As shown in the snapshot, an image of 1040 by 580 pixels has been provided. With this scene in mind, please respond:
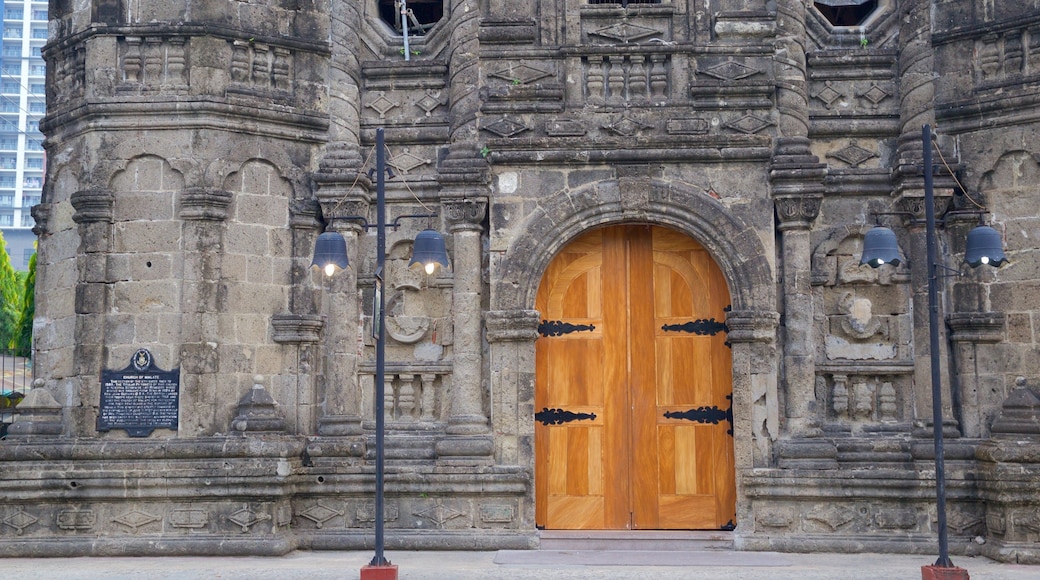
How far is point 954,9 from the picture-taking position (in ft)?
38.0

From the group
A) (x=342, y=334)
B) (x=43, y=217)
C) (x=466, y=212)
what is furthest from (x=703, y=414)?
(x=43, y=217)

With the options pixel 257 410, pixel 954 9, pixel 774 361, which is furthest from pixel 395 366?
pixel 954 9

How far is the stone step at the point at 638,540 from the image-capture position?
10742mm

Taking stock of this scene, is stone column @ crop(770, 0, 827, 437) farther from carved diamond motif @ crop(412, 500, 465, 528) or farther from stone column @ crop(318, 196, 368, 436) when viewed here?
stone column @ crop(318, 196, 368, 436)

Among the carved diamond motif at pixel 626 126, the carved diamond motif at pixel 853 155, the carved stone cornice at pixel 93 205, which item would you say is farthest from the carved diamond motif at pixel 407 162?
the carved diamond motif at pixel 853 155

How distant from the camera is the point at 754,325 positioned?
11.0 m

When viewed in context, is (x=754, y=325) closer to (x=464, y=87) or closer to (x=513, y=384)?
(x=513, y=384)

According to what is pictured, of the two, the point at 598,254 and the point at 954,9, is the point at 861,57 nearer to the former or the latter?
the point at 954,9

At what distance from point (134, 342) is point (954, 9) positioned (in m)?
10.2

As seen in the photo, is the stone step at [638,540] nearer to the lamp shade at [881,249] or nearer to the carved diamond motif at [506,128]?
the lamp shade at [881,249]

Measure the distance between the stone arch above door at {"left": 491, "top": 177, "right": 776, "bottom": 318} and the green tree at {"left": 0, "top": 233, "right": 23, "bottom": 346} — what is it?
26.2m

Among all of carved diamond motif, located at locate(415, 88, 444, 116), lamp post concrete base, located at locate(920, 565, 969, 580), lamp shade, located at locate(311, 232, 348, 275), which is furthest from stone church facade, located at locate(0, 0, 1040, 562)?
lamp shade, located at locate(311, 232, 348, 275)

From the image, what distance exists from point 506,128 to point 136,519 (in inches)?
235

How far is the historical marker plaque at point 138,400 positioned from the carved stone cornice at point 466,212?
11.6 feet
